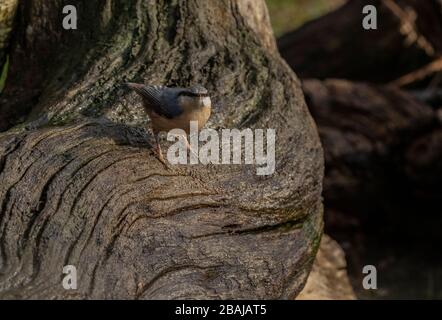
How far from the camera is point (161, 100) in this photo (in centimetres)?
452

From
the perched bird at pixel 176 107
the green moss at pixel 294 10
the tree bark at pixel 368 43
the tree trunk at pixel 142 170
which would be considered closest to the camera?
the tree trunk at pixel 142 170

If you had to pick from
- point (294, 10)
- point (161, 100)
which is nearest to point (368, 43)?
point (294, 10)

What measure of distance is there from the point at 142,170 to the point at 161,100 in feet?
1.19

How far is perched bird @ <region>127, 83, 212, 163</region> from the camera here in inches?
174

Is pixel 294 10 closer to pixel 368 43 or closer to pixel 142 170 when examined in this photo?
pixel 368 43

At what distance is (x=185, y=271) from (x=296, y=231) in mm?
1031

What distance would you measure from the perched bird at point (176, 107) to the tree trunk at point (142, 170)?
171 millimetres

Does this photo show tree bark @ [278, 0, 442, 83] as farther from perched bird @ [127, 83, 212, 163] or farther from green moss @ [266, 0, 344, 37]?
perched bird @ [127, 83, 212, 163]

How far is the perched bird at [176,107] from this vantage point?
4430 millimetres

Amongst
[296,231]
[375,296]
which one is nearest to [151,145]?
[296,231]

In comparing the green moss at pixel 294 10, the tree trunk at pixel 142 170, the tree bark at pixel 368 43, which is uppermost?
the green moss at pixel 294 10

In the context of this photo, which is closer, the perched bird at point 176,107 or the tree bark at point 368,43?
the perched bird at point 176,107

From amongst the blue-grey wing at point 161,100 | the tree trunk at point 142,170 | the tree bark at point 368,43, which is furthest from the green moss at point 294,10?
the blue-grey wing at point 161,100

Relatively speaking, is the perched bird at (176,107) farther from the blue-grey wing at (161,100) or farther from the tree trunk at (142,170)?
the tree trunk at (142,170)
